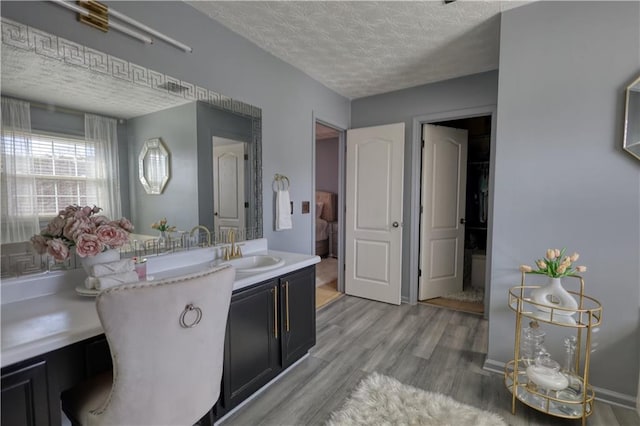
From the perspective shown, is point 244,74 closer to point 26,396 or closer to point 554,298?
point 26,396

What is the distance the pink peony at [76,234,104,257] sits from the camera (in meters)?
1.28

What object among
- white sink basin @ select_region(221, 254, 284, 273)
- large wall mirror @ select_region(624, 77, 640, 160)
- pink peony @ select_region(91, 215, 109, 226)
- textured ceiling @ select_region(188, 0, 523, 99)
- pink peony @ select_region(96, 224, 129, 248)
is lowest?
white sink basin @ select_region(221, 254, 284, 273)

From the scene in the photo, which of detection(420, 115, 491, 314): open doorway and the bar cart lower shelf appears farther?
detection(420, 115, 491, 314): open doorway

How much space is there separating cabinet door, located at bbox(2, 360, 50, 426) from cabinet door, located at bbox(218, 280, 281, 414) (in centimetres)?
74

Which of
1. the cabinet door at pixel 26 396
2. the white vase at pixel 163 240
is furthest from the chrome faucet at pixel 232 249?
the cabinet door at pixel 26 396

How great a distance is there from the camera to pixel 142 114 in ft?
5.61

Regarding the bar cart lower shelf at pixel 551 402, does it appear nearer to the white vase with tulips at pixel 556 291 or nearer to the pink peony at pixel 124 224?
the white vase with tulips at pixel 556 291

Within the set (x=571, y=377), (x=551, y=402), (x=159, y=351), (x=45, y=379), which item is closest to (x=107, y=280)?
(x=45, y=379)

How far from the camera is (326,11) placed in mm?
1980

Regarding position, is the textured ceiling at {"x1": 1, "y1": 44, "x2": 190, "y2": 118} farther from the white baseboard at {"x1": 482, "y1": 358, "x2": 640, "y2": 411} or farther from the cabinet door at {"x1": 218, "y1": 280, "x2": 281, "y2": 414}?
the white baseboard at {"x1": 482, "y1": 358, "x2": 640, "y2": 411}

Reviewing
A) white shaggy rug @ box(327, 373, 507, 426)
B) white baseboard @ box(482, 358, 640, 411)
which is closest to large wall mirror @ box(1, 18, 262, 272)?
white shaggy rug @ box(327, 373, 507, 426)

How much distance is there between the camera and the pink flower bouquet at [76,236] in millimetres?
1278

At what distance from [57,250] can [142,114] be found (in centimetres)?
87

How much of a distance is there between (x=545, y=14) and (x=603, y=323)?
1989 millimetres
